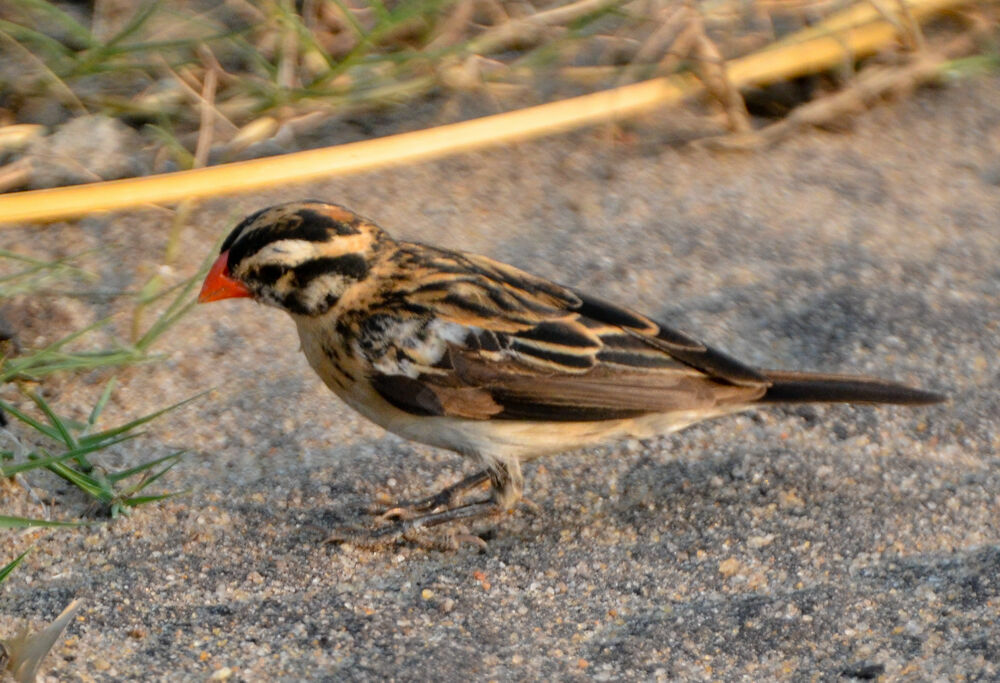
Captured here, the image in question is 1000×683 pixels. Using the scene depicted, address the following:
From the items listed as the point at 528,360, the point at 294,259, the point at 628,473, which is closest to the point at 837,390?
the point at 628,473

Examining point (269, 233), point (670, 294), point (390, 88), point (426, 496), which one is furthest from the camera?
point (390, 88)

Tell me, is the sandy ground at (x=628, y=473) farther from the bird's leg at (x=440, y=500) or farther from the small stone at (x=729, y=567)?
the bird's leg at (x=440, y=500)

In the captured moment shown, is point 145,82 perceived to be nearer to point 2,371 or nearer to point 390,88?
point 390,88

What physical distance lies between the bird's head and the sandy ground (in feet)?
2.13

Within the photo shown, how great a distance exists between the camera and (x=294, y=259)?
468 centimetres

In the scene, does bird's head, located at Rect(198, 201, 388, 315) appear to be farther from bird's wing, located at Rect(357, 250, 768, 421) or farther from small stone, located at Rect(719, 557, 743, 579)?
small stone, located at Rect(719, 557, 743, 579)

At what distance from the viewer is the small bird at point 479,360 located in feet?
15.2

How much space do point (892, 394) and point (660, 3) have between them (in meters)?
3.43

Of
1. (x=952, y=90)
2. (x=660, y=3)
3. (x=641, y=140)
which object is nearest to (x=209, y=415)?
(x=641, y=140)

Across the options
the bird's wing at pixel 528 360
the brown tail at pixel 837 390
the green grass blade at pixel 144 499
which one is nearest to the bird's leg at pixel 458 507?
the bird's wing at pixel 528 360

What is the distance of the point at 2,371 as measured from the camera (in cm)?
492

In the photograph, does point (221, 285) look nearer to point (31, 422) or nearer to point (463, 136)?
point (31, 422)

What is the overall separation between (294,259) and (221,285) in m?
0.29

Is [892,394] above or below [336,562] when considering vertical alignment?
above
